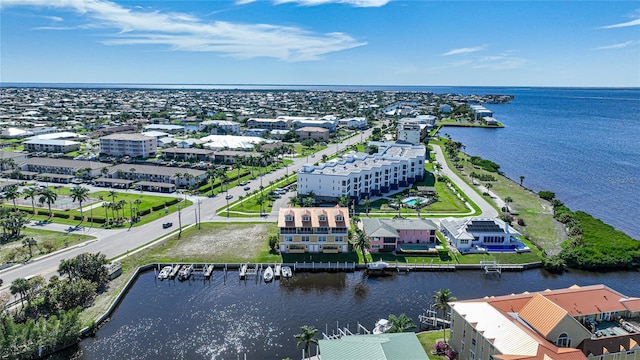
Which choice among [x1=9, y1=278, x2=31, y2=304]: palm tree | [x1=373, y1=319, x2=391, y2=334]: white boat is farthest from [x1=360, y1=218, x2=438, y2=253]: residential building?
[x1=9, y1=278, x2=31, y2=304]: palm tree

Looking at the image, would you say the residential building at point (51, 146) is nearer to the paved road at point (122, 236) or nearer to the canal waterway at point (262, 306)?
the paved road at point (122, 236)

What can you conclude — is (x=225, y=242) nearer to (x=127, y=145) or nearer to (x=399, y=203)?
(x=399, y=203)

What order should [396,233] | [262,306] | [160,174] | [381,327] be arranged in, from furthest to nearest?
1. [160,174]
2. [396,233]
3. [262,306]
4. [381,327]

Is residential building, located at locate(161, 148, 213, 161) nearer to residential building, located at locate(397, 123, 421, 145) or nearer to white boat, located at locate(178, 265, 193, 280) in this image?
residential building, located at locate(397, 123, 421, 145)

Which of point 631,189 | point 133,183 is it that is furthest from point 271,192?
point 631,189

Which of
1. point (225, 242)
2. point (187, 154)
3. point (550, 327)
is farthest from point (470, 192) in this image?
point (187, 154)

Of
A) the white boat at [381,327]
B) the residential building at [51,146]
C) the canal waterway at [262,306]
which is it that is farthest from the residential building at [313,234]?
the residential building at [51,146]
